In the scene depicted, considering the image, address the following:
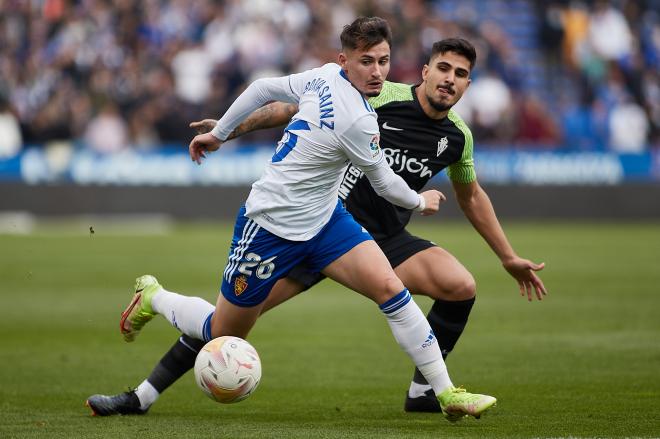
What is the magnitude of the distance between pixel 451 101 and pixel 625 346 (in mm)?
3968

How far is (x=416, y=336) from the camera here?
6.77 m

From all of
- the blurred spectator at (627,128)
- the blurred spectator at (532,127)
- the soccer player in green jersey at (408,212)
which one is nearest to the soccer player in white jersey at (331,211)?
the soccer player in green jersey at (408,212)

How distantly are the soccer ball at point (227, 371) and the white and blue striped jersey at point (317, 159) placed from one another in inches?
29.1

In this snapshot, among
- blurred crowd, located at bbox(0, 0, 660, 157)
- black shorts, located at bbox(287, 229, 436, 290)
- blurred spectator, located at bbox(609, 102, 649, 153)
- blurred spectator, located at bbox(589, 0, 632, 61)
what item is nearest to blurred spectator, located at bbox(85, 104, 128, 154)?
blurred crowd, located at bbox(0, 0, 660, 157)

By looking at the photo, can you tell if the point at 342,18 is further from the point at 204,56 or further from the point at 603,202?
the point at 603,202


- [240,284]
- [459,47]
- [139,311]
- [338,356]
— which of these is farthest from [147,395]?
[338,356]

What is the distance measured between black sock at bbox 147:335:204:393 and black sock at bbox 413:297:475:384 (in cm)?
147

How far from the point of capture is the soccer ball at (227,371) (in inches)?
262

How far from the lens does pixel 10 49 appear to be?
26.3 m

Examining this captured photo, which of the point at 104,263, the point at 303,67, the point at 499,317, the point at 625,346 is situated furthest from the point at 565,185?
the point at 625,346

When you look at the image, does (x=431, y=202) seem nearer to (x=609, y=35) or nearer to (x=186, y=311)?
(x=186, y=311)

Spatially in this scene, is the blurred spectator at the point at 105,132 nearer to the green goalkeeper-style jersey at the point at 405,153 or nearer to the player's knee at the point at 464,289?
the green goalkeeper-style jersey at the point at 405,153

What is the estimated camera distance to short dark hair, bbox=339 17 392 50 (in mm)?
6559

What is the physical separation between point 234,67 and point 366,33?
19.5m
